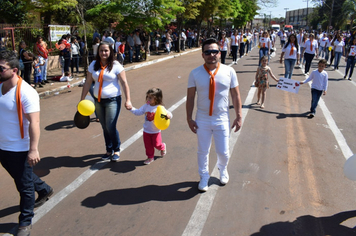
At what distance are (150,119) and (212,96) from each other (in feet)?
4.70

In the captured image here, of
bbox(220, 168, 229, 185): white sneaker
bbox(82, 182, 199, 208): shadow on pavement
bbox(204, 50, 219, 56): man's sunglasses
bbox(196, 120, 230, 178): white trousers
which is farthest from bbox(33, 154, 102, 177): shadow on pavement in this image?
bbox(204, 50, 219, 56): man's sunglasses

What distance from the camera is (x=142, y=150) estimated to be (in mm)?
5645

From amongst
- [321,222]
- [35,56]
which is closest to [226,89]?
[321,222]

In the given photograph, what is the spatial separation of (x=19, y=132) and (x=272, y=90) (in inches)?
366

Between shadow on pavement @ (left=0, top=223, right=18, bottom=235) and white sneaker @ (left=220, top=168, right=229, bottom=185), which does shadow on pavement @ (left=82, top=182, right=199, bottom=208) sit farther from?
shadow on pavement @ (left=0, top=223, right=18, bottom=235)

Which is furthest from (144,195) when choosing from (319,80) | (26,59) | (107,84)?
(26,59)

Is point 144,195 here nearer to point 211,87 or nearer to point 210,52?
point 211,87

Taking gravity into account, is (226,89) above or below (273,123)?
above

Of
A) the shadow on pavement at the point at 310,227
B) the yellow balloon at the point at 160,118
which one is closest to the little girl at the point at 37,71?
the yellow balloon at the point at 160,118

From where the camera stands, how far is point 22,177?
10.9 feet

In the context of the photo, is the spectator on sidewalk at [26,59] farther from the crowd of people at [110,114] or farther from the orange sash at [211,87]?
the orange sash at [211,87]

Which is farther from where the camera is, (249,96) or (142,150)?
(249,96)

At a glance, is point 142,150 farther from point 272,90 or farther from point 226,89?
point 272,90

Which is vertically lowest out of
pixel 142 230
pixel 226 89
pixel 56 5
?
pixel 142 230
